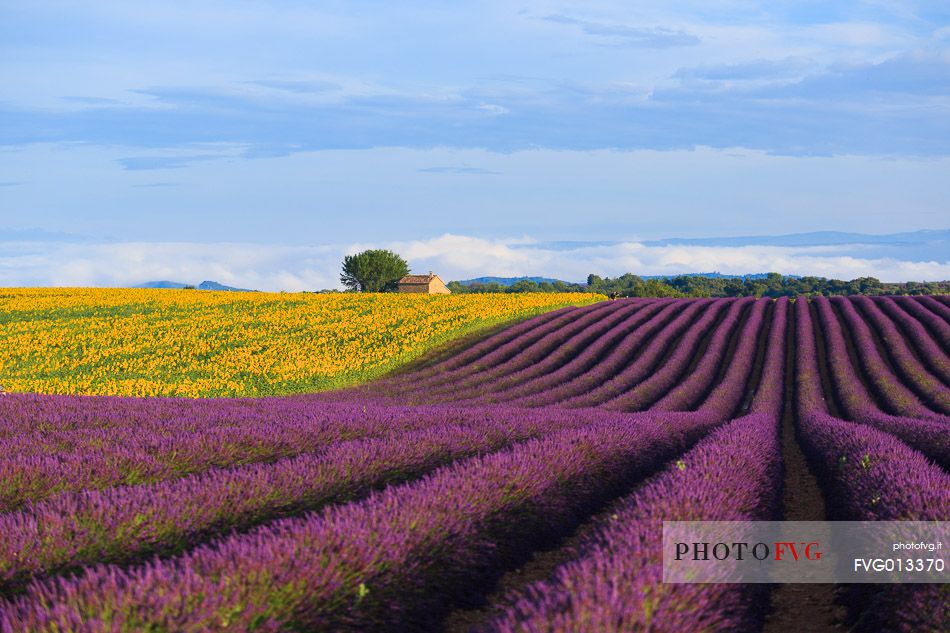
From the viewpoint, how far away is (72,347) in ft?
113

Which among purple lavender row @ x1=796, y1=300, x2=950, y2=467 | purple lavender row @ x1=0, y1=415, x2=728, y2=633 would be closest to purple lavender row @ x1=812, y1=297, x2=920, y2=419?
purple lavender row @ x1=796, y1=300, x2=950, y2=467

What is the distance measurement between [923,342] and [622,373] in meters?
13.0

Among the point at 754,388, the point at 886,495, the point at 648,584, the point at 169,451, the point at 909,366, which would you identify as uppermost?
the point at 909,366

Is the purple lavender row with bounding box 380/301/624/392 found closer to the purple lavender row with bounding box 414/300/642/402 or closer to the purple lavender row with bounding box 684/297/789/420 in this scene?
the purple lavender row with bounding box 414/300/642/402

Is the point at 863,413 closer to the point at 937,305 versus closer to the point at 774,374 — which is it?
the point at 774,374

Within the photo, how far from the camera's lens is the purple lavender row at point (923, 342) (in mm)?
27578

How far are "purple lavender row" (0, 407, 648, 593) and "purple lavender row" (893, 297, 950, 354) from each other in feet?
93.2

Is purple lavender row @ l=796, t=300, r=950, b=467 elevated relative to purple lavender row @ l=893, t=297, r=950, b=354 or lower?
lower

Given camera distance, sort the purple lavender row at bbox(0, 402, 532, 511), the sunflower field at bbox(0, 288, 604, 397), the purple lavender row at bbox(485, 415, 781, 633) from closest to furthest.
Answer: the purple lavender row at bbox(485, 415, 781, 633)
the purple lavender row at bbox(0, 402, 532, 511)
the sunflower field at bbox(0, 288, 604, 397)

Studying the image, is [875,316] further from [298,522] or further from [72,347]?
[298,522]

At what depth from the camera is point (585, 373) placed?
28.1m

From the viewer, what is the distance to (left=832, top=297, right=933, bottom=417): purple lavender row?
21.0 metres

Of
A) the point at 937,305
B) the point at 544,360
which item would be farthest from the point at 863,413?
the point at 937,305

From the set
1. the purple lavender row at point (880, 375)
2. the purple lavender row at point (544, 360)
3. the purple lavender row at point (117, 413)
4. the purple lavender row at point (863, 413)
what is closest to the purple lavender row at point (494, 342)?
the purple lavender row at point (544, 360)
